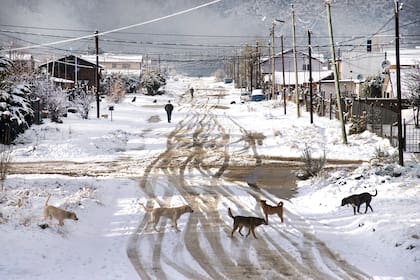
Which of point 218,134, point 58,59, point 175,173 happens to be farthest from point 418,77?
point 58,59

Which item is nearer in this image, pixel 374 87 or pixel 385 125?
pixel 385 125

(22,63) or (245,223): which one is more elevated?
(22,63)

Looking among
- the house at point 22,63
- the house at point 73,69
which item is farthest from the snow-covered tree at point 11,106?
the house at point 73,69

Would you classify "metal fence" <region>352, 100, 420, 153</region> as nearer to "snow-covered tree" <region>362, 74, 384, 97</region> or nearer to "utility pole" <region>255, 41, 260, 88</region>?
A: "snow-covered tree" <region>362, 74, 384, 97</region>

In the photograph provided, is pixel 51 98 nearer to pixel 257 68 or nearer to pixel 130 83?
pixel 130 83

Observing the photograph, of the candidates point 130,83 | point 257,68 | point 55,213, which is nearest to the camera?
point 55,213

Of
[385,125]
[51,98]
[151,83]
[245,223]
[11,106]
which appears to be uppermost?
[151,83]

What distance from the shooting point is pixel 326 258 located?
10336 millimetres

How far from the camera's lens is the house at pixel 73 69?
72.2m

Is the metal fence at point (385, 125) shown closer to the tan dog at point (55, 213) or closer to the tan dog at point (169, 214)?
the tan dog at point (169, 214)

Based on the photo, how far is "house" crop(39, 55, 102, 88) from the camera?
7219cm

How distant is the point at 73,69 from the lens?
74.4 m

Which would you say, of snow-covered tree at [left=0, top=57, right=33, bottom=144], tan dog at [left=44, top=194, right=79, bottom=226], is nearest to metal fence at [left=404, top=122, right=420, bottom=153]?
tan dog at [left=44, top=194, right=79, bottom=226]

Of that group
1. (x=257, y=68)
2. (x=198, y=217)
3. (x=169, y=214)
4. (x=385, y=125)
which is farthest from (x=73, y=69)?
(x=169, y=214)
